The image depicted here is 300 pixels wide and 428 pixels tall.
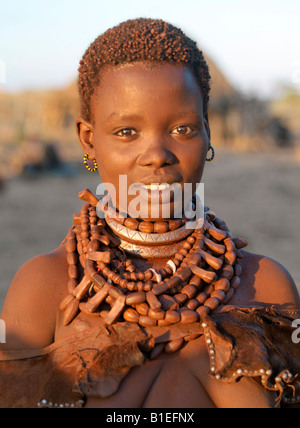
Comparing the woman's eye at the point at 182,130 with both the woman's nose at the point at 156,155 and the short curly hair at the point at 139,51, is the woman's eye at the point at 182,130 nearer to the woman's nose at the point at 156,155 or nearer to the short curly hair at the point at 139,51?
the woman's nose at the point at 156,155

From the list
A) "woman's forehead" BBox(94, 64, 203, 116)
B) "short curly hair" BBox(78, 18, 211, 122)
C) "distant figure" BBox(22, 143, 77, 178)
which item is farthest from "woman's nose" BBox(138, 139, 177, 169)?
"distant figure" BBox(22, 143, 77, 178)

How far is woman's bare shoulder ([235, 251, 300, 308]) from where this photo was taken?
1864mm

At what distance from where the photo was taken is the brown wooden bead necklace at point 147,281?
1654mm

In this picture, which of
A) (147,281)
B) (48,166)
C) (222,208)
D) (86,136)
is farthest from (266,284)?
(48,166)

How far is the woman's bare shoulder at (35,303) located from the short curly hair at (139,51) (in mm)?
651

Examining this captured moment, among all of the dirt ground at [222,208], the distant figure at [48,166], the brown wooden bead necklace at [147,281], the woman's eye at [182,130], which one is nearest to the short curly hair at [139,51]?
the woman's eye at [182,130]

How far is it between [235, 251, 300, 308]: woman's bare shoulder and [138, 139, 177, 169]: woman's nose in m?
0.60

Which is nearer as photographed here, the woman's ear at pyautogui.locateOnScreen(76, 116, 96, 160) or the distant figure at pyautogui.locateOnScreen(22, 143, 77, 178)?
the woman's ear at pyautogui.locateOnScreen(76, 116, 96, 160)

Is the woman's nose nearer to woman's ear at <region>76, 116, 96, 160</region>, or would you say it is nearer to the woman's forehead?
the woman's forehead

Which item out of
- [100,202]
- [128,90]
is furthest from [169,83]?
[100,202]

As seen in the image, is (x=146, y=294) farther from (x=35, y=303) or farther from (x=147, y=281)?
(x=35, y=303)

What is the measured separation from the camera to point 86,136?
1.97 meters

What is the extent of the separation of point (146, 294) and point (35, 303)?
0.43 metres

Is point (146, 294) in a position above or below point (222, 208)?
above
